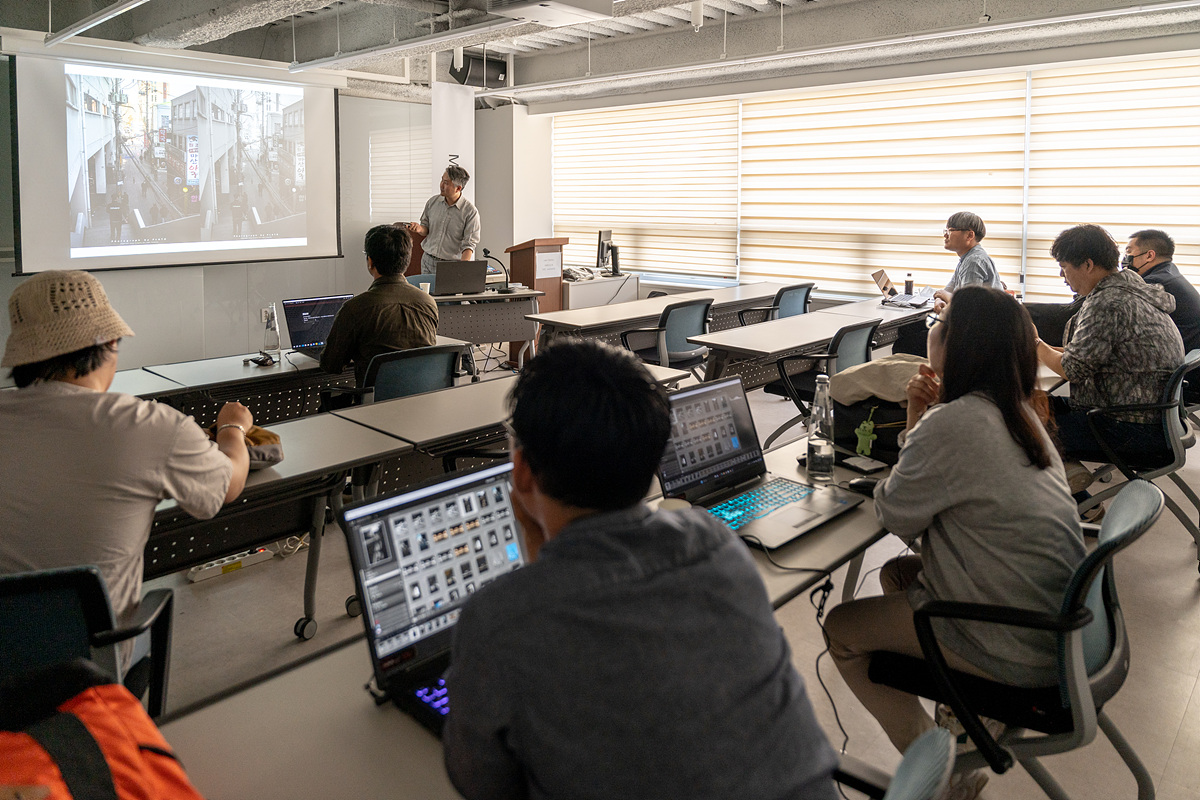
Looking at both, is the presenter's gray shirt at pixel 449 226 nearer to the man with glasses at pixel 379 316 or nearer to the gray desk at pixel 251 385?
the gray desk at pixel 251 385

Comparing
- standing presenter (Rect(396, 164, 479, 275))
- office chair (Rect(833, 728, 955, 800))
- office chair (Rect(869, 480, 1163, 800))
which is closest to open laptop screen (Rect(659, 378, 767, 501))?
office chair (Rect(869, 480, 1163, 800))

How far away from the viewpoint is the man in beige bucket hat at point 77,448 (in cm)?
162

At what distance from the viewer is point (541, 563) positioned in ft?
2.82

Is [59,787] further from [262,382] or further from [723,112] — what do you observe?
[723,112]

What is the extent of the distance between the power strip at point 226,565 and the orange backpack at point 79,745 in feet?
7.99

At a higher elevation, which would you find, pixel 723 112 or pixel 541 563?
pixel 723 112

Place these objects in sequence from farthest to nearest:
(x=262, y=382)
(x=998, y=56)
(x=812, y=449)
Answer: (x=998, y=56) < (x=262, y=382) < (x=812, y=449)

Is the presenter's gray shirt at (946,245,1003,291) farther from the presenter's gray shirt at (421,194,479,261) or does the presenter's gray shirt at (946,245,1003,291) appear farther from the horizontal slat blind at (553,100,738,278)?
the presenter's gray shirt at (421,194,479,261)

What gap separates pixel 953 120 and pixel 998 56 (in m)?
0.63

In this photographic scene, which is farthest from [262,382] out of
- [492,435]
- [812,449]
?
[812,449]

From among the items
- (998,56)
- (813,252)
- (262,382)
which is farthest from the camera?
(813,252)

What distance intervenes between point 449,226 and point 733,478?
5.18 meters

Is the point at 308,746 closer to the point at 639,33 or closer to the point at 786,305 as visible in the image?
the point at 786,305

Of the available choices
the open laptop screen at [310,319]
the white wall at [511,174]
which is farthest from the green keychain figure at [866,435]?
the white wall at [511,174]
